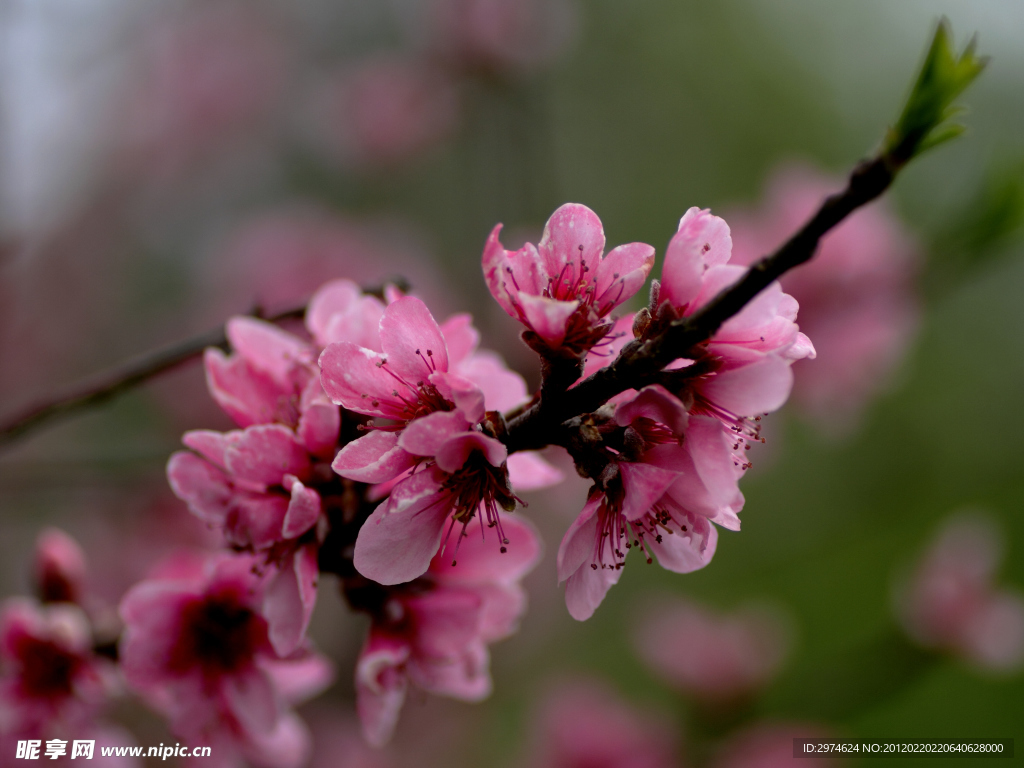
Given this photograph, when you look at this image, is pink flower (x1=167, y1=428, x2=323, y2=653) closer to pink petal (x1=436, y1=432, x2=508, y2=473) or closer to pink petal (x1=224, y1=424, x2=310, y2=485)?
pink petal (x1=224, y1=424, x2=310, y2=485)

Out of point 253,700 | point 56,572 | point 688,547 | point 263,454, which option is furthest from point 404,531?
point 56,572

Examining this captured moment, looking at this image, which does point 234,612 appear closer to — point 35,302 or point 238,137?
point 35,302

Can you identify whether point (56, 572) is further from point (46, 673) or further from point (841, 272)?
point (841, 272)

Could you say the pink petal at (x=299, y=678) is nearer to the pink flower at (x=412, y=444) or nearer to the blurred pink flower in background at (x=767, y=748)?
the pink flower at (x=412, y=444)

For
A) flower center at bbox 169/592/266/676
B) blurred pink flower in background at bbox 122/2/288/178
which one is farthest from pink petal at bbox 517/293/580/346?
blurred pink flower in background at bbox 122/2/288/178

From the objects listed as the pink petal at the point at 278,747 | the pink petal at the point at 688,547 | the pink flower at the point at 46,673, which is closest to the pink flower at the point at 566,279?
the pink petal at the point at 688,547

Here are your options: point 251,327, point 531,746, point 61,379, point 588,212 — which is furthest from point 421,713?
point 588,212
